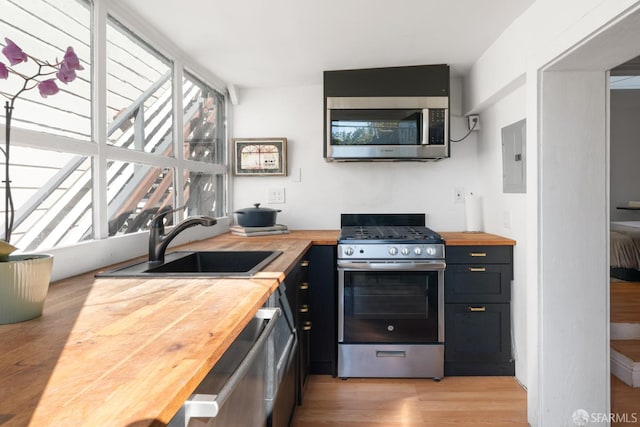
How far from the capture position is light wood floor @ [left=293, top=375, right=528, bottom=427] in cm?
204

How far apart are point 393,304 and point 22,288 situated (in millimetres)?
2006

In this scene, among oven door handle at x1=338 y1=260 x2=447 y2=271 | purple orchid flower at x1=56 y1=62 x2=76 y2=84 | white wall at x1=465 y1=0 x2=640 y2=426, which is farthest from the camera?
oven door handle at x1=338 y1=260 x2=447 y2=271

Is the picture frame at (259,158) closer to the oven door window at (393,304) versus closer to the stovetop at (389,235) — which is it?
the stovetop at (389,235)

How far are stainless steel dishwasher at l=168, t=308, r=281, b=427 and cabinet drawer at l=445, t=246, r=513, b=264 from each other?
5.03 ft

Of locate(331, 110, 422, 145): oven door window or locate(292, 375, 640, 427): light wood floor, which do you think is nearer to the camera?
locate(292, 375, 640, 427): light wood floor

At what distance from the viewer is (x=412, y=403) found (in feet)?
7.27

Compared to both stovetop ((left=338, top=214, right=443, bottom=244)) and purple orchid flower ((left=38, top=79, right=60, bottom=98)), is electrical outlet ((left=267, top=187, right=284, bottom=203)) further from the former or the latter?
purple orchid flower ((left=38, top=79, right=60, bottom=98))

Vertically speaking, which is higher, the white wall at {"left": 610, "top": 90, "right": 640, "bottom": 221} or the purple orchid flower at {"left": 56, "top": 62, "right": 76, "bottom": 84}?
the white wall at {"left": 610, "top": 90, "right": 640, "bottom": 221}

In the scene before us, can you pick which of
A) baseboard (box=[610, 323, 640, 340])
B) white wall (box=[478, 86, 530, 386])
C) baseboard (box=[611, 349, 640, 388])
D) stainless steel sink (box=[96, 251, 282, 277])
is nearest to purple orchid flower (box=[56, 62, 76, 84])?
stainless steel sink (box=[96, 251, 282, 277])

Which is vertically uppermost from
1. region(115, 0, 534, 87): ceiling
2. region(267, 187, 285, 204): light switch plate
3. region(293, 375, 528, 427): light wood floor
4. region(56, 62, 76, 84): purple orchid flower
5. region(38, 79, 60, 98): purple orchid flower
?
region(115, 0, 534, 87): ceiling

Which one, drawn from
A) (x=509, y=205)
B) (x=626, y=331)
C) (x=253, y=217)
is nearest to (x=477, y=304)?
(x=509, y=205)

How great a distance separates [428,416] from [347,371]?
601 mm

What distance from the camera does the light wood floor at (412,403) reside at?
204 centimetres

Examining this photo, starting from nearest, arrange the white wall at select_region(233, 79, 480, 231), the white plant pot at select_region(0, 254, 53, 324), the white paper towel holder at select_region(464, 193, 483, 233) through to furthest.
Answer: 1. the white plant pot at select_region(0, 254, 53, 324)
2. the white paper towel holder at select_region(464, 193, 483, 233)
3. the white wall at select_region(233, 79, 480, 231)
